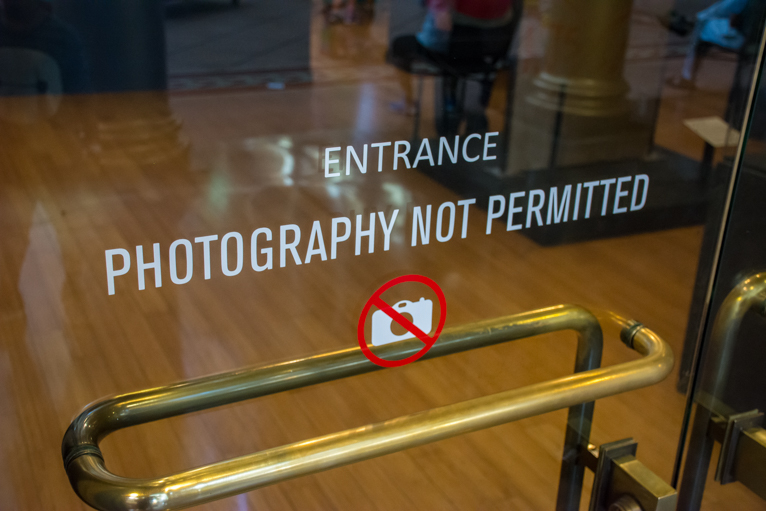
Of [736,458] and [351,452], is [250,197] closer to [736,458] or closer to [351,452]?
[351,452]

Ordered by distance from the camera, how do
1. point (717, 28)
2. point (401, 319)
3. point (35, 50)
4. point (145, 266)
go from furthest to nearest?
1. point (717, 28)
2. point (401, 319)
3. point (145, 266)
4. point (35, 50)

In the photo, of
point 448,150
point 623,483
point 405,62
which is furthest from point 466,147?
point 623,483

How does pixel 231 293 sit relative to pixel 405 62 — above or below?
below

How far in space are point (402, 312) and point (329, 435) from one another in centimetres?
18

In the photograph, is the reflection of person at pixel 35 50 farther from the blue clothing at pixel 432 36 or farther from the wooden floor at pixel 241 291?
the blue clothing at pixel 432 36

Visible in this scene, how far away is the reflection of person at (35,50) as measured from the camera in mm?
615

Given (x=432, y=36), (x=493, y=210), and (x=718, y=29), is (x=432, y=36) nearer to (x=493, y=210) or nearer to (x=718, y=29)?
(x=493, y=210)

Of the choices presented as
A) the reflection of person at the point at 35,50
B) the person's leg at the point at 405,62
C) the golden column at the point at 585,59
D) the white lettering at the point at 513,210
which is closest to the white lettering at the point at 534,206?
the white lettering at the point at 513,210

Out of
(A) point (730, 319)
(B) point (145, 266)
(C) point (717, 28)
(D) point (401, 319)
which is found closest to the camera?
(B) point (145, 266)

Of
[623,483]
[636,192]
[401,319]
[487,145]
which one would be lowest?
[623,483]

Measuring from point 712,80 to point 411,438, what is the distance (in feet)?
2.22

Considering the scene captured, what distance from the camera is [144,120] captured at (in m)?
0.70

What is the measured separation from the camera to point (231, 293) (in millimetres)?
796

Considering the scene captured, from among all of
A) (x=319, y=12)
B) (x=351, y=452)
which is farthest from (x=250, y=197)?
(x=351, y=452)
